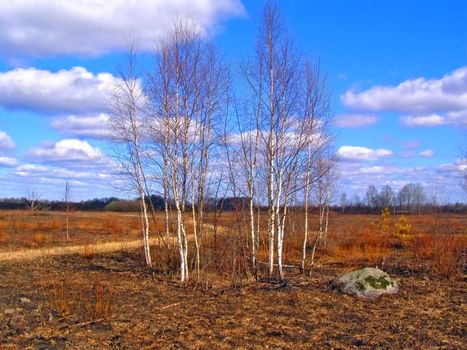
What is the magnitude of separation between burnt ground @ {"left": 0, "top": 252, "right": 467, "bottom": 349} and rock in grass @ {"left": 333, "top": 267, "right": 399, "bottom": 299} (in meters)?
0.23

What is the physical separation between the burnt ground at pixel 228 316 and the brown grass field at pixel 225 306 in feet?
0.06

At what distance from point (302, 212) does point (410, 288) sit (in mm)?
9648

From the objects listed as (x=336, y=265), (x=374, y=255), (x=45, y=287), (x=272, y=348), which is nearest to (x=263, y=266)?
(x=336, y=265)

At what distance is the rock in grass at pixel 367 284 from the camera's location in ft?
33.2

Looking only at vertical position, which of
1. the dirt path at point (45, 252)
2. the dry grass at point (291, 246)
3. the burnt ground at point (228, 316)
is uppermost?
the dry grass at point (291, 246)

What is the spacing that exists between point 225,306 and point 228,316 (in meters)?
0.82

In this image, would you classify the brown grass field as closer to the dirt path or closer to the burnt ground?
the burnt ground

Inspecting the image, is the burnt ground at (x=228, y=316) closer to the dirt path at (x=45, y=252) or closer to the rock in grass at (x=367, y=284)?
the rock in grass at (x=367, y=284)

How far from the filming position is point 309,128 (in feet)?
40.9

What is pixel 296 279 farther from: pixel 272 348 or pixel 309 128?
pixel 272 348

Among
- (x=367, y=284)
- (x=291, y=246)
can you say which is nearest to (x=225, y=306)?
(x=367, y=284)

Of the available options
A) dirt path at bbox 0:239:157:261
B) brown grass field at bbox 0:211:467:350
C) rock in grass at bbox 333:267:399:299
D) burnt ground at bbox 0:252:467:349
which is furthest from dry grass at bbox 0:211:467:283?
rock in grass at bbox 333:267:399:299

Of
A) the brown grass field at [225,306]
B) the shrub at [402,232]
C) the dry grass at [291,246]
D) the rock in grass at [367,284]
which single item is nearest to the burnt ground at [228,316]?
the brown grass field at [225,306]

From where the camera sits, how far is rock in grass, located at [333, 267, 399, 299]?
33.2 ft
